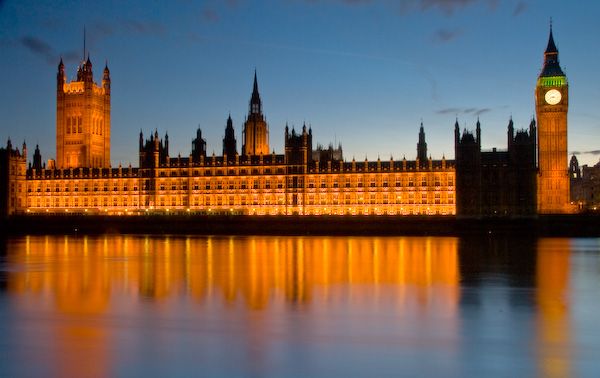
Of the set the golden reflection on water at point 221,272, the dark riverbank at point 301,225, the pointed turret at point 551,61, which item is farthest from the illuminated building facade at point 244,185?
the golden reflection on water at point 221,272

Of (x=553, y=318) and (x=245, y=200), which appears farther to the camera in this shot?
(x=245, y=200)

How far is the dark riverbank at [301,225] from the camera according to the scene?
225 feet

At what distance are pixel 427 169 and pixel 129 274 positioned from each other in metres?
56.5

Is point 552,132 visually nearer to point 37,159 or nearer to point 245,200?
point 245,200

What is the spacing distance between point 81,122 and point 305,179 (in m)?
35.0

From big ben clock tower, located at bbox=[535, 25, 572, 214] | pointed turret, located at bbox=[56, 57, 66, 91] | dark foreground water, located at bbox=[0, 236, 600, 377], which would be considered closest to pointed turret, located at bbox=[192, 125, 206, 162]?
pointed turret, located at bbox=[56, 57, 66, 91]

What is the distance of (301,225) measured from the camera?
7331 centimetres

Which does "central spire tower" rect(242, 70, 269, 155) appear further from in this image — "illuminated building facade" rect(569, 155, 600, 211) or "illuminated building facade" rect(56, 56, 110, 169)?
"illuminated building facade" rect(569, 155, 600, 211)

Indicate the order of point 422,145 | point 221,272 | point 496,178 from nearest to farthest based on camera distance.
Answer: point 221,272, point 496,178, point 422,145

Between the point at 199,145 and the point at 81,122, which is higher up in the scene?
the point at 81,122

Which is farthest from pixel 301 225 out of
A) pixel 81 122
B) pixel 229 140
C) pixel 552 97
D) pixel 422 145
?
pixel 81 122

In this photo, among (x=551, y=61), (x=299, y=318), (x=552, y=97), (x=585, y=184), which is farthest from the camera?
(x=585, y=184)

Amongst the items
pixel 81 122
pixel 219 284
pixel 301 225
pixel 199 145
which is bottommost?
pixel 219 284

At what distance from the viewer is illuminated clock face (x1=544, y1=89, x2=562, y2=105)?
9069 cm
